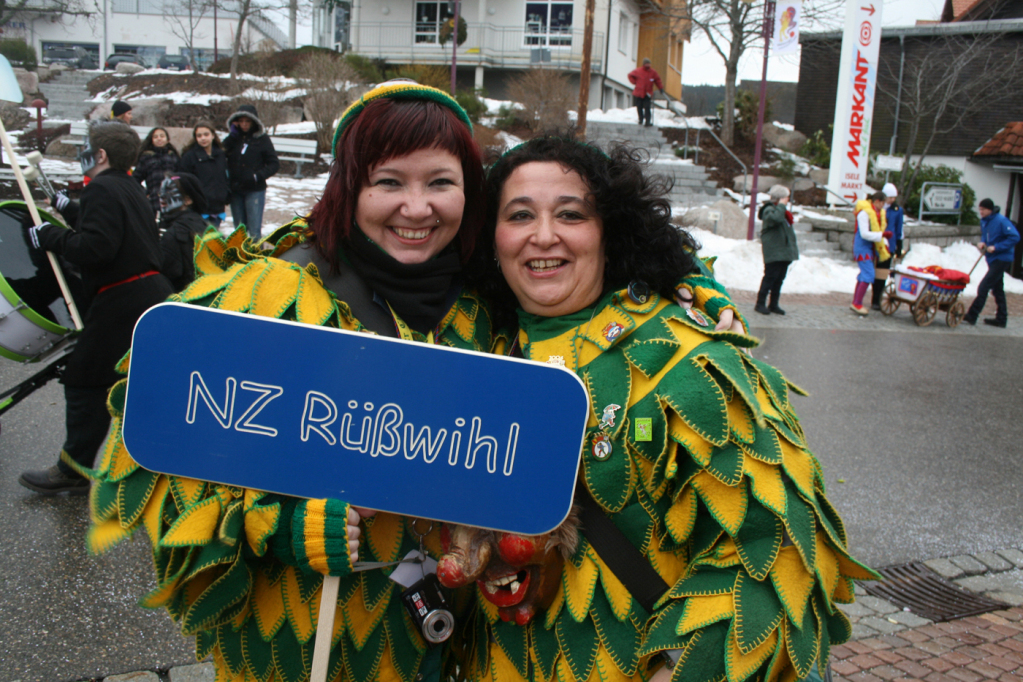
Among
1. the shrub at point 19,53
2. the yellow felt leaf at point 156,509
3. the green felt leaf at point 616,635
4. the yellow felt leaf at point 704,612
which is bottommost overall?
the green felt leaf at point 616,635

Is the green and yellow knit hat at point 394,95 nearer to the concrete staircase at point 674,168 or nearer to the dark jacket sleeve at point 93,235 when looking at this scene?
the dark jacket sleeve at point 93,235

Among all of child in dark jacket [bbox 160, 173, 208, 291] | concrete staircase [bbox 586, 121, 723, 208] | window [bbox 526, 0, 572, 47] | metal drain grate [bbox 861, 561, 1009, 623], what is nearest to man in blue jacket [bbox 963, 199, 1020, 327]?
concrete staircase [bbox 586, 121, 723, 208]

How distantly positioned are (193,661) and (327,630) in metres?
1.74

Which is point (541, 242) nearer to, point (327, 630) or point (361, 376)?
point (361, 376)

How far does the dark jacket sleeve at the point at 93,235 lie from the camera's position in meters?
3.87

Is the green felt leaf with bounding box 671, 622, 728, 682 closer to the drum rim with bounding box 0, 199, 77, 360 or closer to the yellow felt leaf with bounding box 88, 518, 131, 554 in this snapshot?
the yellow felt leaf with bounding box 88, 518, 131, 554

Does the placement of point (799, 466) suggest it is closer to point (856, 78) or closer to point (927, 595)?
point (927, 595)

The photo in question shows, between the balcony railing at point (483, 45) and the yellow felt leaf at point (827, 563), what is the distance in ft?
93.9

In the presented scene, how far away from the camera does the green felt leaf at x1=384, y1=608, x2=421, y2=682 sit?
168 cm

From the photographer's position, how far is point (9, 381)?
19.4 ft

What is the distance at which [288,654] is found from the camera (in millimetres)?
1601

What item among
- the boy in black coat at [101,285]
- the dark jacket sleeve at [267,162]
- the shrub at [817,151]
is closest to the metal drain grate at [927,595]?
the boy in black coat at [101,285]

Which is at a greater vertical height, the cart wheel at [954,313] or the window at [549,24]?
the window at [549,24]

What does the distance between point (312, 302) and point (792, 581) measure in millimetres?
1123
